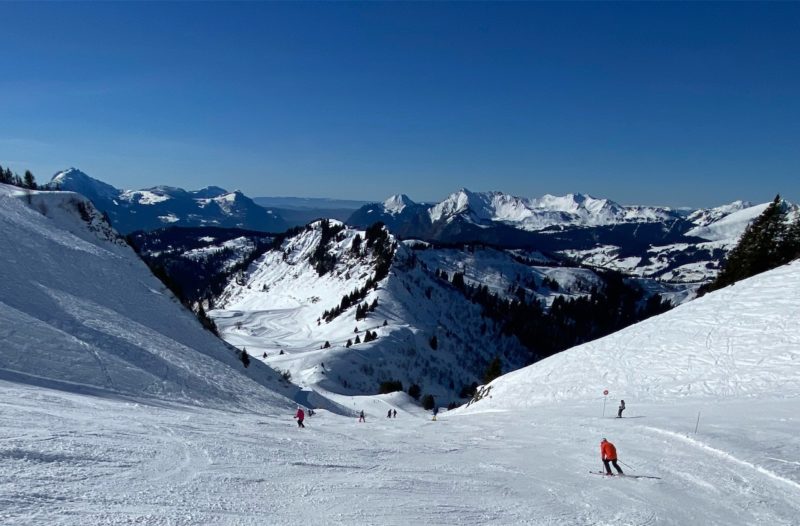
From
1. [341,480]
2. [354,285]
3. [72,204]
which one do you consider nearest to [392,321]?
[354,285]

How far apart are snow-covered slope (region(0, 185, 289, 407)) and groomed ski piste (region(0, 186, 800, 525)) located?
8.6 inches

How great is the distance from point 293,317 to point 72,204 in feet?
373

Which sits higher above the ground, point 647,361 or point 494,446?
point 647,361

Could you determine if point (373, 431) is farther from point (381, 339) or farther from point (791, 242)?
point (381, 339)

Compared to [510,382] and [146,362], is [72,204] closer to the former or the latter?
[146,362]

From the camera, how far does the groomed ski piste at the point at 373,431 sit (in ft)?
42.7

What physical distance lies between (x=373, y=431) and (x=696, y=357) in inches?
1190

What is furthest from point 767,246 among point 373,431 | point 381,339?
point 381,339

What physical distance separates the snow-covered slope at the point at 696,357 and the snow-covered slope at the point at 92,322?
27557 millimetres

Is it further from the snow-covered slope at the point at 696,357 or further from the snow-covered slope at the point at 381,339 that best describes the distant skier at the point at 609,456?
the snow-covered slope at the point at 381,339

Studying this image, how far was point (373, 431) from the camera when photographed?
29.8 meters

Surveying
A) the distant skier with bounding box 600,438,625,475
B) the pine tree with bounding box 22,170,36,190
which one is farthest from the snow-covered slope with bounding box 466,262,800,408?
Result: the pine tree with bounding box 22,170,36,190

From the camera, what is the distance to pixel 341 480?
52.4 ft

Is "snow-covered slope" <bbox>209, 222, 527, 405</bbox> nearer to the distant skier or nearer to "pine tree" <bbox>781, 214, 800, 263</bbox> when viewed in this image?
the distant skier
